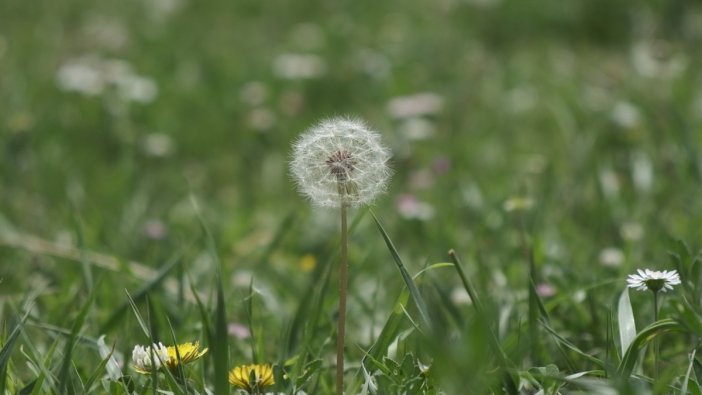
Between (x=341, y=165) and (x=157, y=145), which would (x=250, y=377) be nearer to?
(x=341, y=165)

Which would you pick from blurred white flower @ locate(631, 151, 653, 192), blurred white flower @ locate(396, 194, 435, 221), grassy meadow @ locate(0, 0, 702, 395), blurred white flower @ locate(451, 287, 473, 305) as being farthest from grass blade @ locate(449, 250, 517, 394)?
blurred white flower @ locate(631, 151, 653, 192)

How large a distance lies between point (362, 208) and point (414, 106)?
1579 mm

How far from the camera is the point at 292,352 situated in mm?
1902

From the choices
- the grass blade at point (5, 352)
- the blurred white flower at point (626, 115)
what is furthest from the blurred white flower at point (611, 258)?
the grass blade at point (5, 352)

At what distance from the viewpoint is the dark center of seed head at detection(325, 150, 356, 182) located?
1454 mm

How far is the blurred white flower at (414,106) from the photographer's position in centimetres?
385

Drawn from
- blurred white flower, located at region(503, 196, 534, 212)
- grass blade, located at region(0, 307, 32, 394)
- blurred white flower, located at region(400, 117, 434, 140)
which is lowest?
grass blade, located at region(0, 307, 32, 394)

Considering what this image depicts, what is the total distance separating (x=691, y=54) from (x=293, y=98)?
207 cm

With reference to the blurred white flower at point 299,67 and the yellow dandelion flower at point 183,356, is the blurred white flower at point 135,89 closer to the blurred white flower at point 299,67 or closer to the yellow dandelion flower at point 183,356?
the blurred white flower at point 299,67

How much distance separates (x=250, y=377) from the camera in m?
1.58

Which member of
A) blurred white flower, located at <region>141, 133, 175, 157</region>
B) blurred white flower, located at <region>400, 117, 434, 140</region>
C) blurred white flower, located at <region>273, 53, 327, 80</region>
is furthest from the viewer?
blurred white flower, located at <region>273, 53, 327, 80</region>

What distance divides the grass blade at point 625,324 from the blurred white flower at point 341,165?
20.1 inches

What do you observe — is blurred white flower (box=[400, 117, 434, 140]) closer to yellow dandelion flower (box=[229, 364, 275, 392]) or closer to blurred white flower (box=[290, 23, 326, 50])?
blurred white flower (box=[290, 23, 326, 50])

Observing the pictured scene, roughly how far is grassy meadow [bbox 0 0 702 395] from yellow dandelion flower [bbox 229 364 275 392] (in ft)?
0.04
